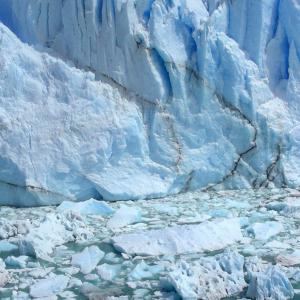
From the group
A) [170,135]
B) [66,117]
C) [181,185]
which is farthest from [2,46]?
[181,185]

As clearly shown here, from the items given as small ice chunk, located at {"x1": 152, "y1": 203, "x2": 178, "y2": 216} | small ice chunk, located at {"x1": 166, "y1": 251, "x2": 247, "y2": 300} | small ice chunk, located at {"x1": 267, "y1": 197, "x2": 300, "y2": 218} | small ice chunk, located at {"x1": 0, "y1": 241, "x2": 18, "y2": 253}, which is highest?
small ice chunk, located at {"x1": 267, "y1": 197, "x2": 300, "y2": 218}

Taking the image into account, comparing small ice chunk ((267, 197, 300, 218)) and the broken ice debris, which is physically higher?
small ice chunk ((267, 197, 300, 218))

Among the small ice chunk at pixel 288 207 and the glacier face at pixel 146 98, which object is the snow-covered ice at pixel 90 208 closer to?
the glacier face at pixel 146 98

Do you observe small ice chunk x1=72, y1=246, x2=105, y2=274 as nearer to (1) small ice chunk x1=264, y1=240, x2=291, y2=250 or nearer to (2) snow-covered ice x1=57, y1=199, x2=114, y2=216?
(2) snow-covered ice x1=57, y1=199, x2=114, y2=216

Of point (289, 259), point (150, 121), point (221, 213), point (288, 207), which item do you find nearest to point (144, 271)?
point (289, 259)

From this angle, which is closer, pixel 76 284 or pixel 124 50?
pixel 76 284

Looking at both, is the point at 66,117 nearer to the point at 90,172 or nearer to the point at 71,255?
the point at 90,172

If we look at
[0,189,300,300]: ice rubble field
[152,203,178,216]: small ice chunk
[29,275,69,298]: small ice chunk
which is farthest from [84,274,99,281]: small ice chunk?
[152,203,178,216]: small ice chunk
